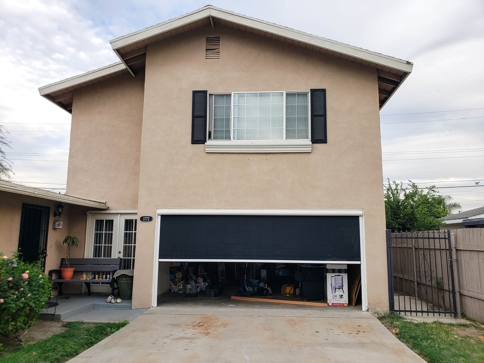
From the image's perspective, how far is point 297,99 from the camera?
30.2 feet

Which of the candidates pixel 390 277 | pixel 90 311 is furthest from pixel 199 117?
pixel 390 277

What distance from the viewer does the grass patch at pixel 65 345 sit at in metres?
5.38

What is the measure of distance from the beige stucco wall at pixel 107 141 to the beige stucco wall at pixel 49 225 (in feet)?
2.44

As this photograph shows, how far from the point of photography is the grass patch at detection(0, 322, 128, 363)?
17.6 feet

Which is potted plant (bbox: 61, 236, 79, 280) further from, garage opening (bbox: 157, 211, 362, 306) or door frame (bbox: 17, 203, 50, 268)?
garage opening (bbox: 157, 211, 362, 306)

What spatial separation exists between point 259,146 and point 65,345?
18.7 feet

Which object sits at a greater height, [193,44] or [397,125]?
[397,125]

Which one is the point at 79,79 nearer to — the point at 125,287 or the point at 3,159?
the point at 125,287

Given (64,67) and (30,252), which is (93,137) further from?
(64,67)

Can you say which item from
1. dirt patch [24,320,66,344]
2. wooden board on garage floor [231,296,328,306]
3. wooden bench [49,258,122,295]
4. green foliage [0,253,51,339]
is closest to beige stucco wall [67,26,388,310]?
wooden board on garage floor [231,296,328,306]

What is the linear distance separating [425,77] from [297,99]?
9.47 m

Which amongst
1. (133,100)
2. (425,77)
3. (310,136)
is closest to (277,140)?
(310,136)

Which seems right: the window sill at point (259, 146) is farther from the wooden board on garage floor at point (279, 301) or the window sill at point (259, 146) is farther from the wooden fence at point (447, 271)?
the wooden board on garage floor at point (279, 301)

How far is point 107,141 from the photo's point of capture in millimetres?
10812
